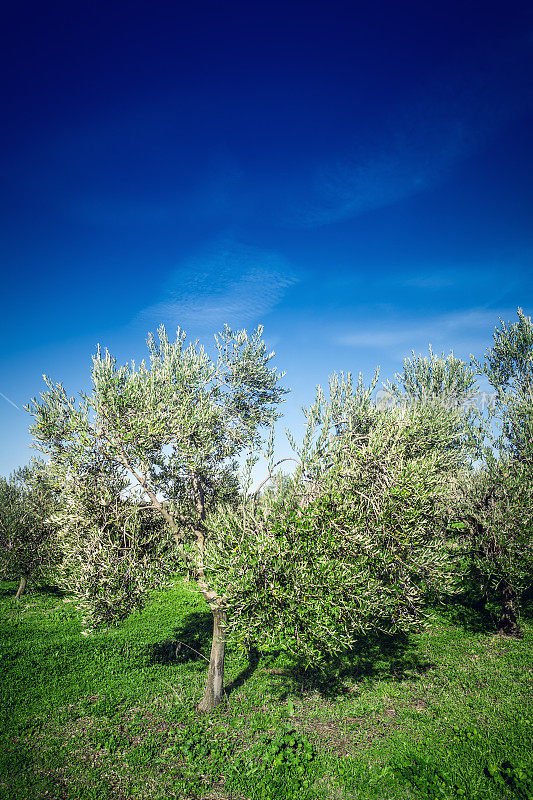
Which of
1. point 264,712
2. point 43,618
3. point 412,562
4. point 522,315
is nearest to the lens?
point 412,562

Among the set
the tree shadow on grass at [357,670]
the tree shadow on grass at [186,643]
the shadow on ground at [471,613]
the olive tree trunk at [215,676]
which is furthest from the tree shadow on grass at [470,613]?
the tree shadow on grass at [186,643]

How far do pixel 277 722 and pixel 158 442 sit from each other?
38.7ft

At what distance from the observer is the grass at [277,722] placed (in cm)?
1107

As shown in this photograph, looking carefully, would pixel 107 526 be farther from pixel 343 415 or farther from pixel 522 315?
pixel 522 315

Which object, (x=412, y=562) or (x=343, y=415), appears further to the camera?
(x=343, y=415)

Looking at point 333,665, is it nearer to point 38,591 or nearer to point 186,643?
point 186,643

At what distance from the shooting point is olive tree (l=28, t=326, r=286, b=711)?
14.2m

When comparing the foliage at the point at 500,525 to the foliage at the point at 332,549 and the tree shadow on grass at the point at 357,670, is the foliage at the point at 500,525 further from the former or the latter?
the foliage at the point at 332,549

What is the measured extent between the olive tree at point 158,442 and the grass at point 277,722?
2.64 meters

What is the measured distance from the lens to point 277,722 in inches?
573

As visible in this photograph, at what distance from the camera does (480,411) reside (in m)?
24.2

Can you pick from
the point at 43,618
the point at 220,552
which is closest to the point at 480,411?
the point at 220,552

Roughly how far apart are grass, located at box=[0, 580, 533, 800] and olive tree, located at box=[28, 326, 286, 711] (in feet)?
8.67

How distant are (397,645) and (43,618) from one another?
27.0m
